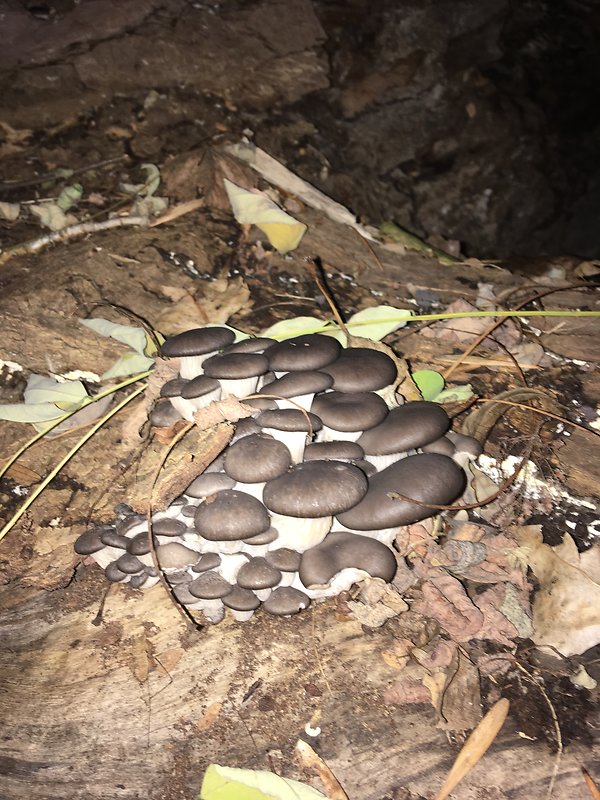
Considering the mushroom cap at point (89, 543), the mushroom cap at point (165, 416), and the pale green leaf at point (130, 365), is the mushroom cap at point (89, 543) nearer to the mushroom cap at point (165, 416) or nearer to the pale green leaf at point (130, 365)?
the mushroom cap at point (165, 416)

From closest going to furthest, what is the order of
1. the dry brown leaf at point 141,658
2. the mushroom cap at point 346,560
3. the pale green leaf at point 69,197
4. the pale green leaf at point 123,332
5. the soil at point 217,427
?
the soil at point 217,427, the dry brown leaf at point 141,658, the mushroom cap at point 346,560, the pale green leaf at point 123,332, the pale green leaf at point 69,197

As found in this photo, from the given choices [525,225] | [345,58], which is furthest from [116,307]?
[525,225]

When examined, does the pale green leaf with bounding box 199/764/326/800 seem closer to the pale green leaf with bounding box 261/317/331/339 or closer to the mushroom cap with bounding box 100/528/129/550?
the mushroom cap with bounding box 100/528/129/550

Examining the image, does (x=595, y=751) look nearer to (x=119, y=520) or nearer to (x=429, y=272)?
(x=119, y=520)

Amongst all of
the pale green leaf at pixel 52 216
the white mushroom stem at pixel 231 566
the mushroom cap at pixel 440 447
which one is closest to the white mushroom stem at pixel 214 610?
the white mushroom stem at pixel 231 566

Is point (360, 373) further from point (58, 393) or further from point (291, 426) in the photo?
point (58, 393)

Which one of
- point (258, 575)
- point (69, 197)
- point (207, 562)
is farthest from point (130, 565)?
point (69, 197)
